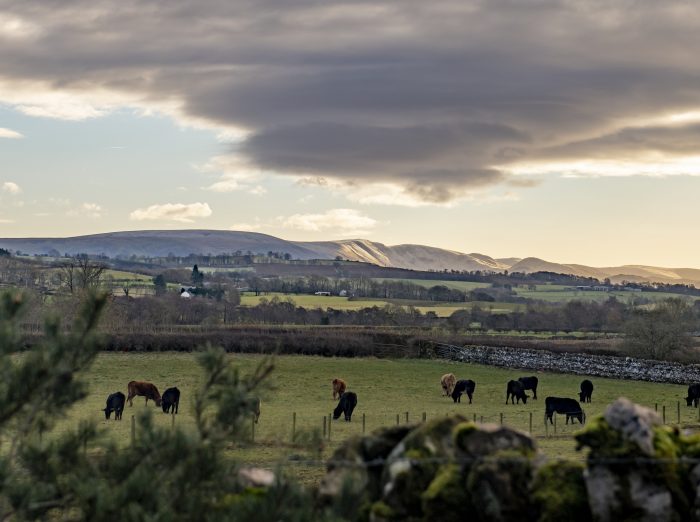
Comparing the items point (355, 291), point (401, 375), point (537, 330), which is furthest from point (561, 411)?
point (355, 291)

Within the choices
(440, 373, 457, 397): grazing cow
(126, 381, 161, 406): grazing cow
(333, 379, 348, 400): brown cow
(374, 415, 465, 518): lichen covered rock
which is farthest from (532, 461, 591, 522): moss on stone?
(440, 373, 457, 397): grazing cow

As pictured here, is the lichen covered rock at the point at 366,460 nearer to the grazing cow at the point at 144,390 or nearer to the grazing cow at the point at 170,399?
the grazing cow at the point at 170,399

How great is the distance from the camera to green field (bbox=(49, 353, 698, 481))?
32500mm

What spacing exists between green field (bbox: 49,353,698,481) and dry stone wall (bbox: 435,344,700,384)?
185 cm

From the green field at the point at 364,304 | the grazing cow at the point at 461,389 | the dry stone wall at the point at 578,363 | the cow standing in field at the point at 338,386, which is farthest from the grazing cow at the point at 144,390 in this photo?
the green field at the point at 364,304

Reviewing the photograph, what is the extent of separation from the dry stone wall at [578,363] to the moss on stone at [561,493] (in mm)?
49712

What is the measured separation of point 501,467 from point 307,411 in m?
28.8

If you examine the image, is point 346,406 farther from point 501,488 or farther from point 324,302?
point 324,302

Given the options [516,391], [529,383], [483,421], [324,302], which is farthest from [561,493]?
[324,302]

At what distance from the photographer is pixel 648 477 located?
10.5m

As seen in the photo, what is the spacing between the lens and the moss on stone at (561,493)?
10469 millimetres

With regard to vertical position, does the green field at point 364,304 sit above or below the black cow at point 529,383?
above

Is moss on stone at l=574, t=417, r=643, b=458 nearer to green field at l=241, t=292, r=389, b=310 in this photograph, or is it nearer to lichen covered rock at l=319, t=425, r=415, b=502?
lichen covered rock at l=319, t=425, r=415, b=502

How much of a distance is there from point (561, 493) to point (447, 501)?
1412 mm
